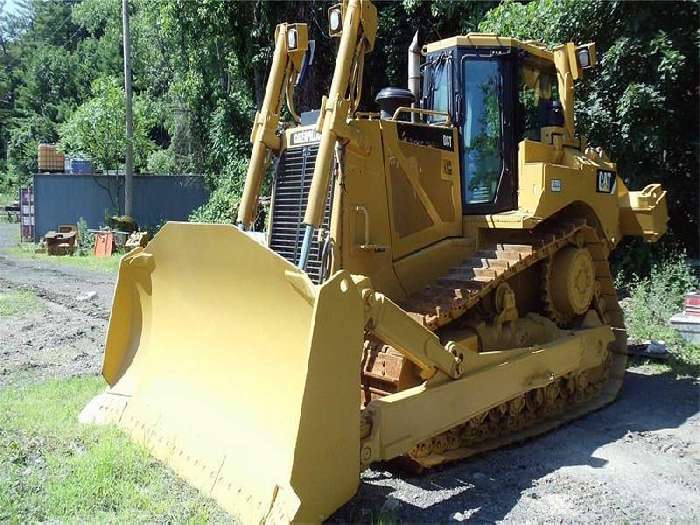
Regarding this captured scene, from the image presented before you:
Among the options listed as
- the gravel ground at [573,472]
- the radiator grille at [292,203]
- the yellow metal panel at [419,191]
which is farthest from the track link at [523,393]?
the radiator grille at [292,203]

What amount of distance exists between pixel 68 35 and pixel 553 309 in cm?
4948

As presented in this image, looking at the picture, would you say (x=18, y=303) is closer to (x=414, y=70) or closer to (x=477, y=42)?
(x=414, y=70)

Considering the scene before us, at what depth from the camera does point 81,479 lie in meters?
3.83

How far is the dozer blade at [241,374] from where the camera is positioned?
331 centimetres

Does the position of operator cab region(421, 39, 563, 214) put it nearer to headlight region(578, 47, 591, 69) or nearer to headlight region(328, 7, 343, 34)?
headlight region(578, 47, 591, 69)

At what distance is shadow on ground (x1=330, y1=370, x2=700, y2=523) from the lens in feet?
12.7

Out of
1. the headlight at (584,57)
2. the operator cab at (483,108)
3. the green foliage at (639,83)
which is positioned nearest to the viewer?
the operator cab at (483,108)

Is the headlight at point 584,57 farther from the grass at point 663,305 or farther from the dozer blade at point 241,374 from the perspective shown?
the dozer blade at point 241,374

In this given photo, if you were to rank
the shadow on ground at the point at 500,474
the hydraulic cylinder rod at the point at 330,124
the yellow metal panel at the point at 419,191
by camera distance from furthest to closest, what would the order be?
the yellow metal panel at the point at 419,191 → the hydraulic cylinder rod at the point at 330,124 → the shadow on ground at the point at 500,474

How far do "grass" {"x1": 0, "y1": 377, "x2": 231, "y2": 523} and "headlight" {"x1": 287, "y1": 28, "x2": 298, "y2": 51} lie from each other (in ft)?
10.4

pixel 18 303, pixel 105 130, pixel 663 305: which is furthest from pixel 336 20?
pixel 105 130

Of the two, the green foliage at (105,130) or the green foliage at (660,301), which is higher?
the green foliage at (105,130)

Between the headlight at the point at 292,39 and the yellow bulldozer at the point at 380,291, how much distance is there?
11mm

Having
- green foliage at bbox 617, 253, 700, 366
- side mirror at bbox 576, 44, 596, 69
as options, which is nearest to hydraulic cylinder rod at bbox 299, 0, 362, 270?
side mirror at bbox 576, 44, 596, 69
